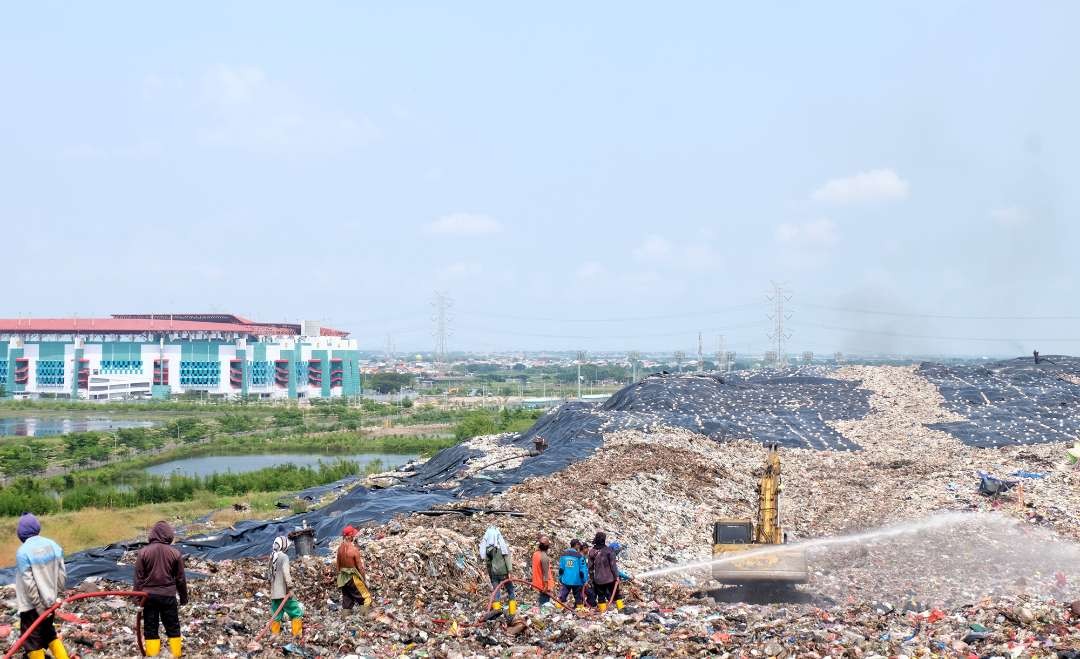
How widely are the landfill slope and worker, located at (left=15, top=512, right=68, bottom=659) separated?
1150 millimetres

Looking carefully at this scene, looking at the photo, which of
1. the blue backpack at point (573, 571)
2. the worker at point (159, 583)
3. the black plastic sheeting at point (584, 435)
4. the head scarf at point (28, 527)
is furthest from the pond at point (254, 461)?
the head scarf at point (28, 527)

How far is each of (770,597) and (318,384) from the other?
106 m

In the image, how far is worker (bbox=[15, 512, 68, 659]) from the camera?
842cm

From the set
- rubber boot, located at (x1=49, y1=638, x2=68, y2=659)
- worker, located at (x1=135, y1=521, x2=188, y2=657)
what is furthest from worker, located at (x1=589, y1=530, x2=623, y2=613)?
rubber boot, located at (x1=49, y1=638, x2=68, y2=659)

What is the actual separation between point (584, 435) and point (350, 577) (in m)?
18.2

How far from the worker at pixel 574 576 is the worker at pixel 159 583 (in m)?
5.06

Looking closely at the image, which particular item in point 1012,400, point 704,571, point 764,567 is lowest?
point 704,571

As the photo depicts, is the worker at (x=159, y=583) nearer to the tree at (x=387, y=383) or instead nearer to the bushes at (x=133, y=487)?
the bushes at (x=133, y=487)

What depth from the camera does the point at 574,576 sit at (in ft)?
40.7

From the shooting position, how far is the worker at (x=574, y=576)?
488 inches

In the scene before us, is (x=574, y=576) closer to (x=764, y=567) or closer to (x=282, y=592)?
(x=764, y=567)

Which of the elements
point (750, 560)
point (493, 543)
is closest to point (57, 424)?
point (493, 543)

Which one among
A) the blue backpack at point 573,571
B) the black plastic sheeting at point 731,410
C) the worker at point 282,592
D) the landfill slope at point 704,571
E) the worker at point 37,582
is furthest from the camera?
the black plastic sheeting at point 731,410

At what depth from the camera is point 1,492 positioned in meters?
33.7
